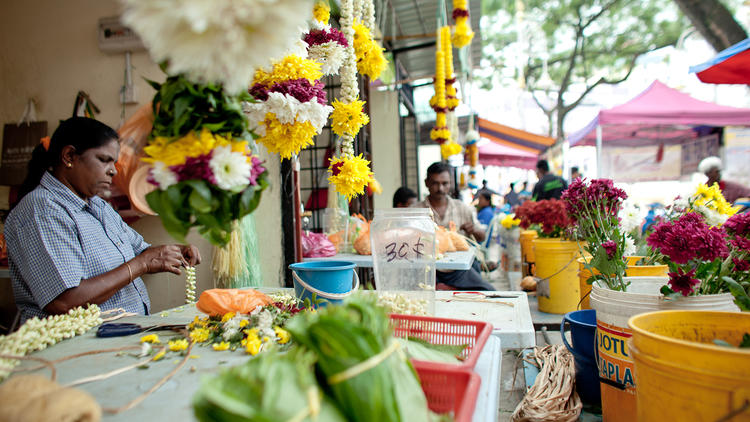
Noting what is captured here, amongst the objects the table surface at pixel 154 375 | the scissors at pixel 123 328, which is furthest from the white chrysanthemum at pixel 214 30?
the scissors at pixel 123 328

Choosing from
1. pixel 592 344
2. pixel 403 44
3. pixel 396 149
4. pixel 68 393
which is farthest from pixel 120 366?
pixel 403 44

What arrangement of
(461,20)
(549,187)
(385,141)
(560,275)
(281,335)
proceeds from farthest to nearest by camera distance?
1. (385,141)
2. (549,187)
3. (461,20)
4. (560,275)
5. (281,335)

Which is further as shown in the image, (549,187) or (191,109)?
(549,187)

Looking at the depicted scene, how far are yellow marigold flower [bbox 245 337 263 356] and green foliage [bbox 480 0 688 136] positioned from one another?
45.5ft

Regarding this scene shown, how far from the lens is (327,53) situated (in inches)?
78.1

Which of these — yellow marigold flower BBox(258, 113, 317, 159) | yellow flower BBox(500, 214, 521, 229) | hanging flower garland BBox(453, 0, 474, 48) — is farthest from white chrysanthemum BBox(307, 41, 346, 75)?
yellow flower BBox(500, 214, 521, 229)

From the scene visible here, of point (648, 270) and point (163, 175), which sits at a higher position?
point (163, 175)

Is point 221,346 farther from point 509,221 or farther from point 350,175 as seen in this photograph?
point 509,221

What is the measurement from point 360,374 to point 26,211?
1959mm

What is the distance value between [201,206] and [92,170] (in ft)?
4.97

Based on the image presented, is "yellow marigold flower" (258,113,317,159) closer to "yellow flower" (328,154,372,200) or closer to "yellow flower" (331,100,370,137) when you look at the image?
"yellow flower" (328,154,372,200)

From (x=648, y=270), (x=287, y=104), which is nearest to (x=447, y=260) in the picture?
(x=648, y=270)

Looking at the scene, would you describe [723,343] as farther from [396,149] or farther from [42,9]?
[396,149]

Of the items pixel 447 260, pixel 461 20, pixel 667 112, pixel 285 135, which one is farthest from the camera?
pixel 667 112
